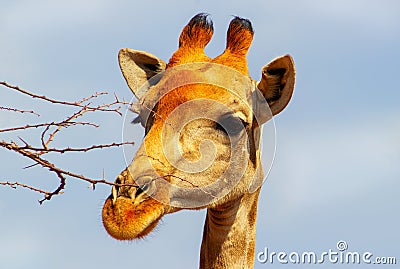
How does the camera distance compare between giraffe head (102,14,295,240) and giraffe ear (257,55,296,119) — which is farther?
giraffe ear (257,55,296,119)

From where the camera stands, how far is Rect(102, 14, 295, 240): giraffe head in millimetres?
6383

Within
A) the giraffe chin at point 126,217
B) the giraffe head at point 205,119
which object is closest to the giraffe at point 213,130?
the giraffe head at point 205,119

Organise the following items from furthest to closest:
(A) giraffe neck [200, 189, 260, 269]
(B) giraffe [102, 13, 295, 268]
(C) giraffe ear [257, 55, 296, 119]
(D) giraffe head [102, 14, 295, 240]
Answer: (A) giraffe neck [200, 189, 260, 269], (C) giraffe ear [257, 55, 296, 119], (B) giraffe [102, 13, 295, 268], (D) giraffe head [102, 14, 295, 240]

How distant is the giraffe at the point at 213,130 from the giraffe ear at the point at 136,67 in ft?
0.18

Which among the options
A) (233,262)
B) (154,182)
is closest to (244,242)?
(233,262)

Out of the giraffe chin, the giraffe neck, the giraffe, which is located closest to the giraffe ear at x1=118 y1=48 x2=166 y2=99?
the giraffe

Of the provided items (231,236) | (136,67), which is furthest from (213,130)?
(136,67)

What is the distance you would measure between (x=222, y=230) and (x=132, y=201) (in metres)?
2.09

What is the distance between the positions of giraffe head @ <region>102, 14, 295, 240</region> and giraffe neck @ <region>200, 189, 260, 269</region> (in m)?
0.17

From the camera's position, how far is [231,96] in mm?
7176

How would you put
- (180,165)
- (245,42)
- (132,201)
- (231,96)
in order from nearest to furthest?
(132,201) < (180,165) < (231,96) < (245,42)

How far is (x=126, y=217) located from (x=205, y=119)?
5.44 ft

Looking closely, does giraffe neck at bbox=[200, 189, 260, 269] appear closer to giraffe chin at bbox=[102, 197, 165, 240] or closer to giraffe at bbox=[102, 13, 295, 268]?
giraffe at bbox=[102, 13, 295, 268]

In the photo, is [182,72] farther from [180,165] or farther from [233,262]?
[233,262]
